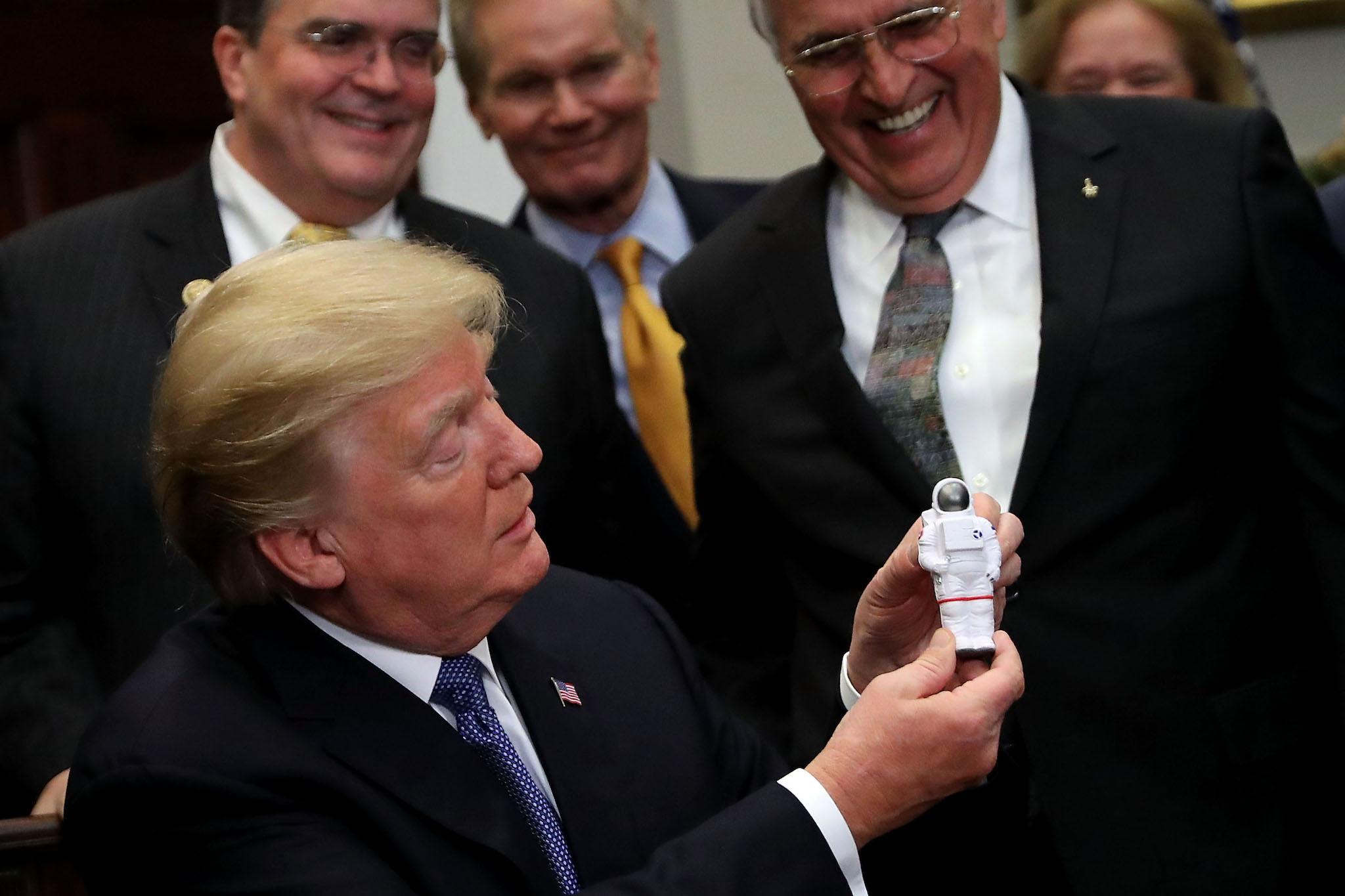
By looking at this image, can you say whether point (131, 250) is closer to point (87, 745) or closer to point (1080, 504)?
point (87, 745)

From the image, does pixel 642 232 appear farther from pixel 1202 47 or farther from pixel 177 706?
pixel 177 706

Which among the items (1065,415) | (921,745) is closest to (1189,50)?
(1065,415)

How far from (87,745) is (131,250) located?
1.18 meters

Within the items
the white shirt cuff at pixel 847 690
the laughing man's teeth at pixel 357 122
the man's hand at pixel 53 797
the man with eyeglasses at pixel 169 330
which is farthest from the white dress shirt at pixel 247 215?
the white shirt cuff at pixel 847 690

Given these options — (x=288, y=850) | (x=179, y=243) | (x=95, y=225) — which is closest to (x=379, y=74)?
(x=179, y=243)

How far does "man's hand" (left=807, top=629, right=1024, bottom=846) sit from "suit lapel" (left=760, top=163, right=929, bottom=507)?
618 millimetres

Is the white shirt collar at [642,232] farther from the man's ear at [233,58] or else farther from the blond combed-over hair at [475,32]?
the man's ear at [233,58]

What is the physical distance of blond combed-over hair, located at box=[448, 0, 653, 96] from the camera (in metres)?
3.53

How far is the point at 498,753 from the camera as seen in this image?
2150 millimetres

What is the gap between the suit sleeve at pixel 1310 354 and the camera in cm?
250

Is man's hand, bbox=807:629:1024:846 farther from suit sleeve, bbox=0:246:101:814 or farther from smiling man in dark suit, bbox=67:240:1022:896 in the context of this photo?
suit sleeve, bbox=0:246:101:814

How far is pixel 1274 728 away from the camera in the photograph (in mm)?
2541

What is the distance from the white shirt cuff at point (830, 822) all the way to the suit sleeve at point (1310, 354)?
0.89m

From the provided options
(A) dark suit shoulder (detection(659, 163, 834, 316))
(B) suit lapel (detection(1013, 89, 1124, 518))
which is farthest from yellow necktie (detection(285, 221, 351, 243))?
(B) suit lapel (detection(1013, 89, 1124, 518))
